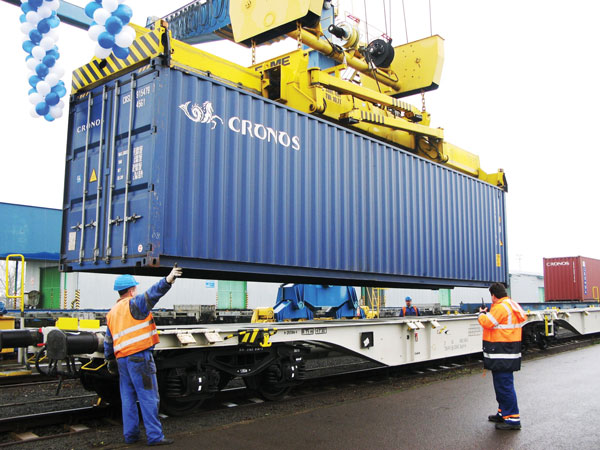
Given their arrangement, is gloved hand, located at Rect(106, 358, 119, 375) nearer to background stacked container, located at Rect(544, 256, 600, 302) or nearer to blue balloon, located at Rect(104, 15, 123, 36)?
blue balloon, located at Rect(104, 15, 123, 36)

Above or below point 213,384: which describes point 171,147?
above

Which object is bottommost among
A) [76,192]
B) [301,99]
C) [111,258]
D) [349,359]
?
[349,359]

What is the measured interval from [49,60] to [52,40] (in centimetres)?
35

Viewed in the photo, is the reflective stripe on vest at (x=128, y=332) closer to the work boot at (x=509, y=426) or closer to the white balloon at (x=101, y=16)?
the white balloon at (x=101, y=16)

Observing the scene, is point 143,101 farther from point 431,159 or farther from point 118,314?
point 431,159

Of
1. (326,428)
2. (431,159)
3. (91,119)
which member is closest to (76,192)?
(91,119)

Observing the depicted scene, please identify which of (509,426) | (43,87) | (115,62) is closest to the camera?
(509,426)

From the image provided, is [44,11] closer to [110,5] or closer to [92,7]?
[92,7]

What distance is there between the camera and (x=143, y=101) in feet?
20.9

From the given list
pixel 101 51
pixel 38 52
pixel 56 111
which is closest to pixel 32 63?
pixel 38 52

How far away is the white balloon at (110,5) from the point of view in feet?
21.0

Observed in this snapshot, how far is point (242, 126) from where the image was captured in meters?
6.96

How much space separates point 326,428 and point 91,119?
4946mm

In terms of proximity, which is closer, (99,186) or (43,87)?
(99,186)
